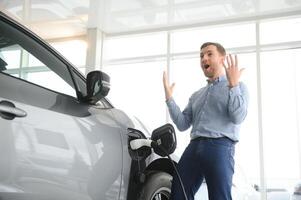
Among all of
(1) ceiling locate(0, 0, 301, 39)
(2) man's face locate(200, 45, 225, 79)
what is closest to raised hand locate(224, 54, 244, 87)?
(2) man's face locate(200, 45, 225, 79)

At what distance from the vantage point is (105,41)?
11492mm

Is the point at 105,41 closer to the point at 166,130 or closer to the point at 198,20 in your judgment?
the point at 198,20

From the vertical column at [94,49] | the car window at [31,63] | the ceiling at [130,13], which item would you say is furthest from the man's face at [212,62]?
the vertical column at [94,49]

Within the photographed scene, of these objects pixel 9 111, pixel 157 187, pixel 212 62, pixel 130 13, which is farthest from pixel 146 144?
pixel 130 13

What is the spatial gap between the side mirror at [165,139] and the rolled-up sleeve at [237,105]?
35 cm

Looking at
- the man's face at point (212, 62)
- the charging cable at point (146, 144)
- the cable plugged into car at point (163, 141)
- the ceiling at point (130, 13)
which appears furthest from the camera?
the ceiling at point (130, 13)

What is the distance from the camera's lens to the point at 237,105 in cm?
240

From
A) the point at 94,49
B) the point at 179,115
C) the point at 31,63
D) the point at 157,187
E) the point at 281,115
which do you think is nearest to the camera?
the point at 31,63

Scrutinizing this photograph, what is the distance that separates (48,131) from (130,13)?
8.28 metres

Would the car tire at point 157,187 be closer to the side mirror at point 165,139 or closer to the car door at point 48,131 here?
the side mirror at point 165,139

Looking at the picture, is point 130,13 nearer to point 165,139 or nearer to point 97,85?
point 165,139

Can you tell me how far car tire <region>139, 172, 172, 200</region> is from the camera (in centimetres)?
236

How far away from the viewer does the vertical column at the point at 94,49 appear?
11.0m

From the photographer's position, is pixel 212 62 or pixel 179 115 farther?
pixel 179 115
